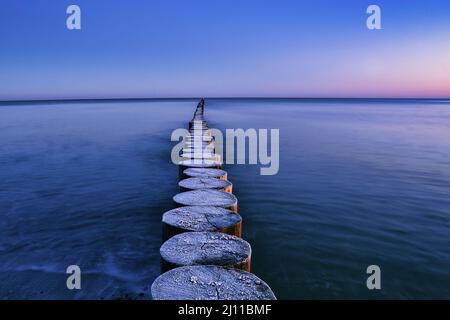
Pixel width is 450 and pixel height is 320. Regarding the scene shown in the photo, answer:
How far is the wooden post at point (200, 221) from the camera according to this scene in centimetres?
394

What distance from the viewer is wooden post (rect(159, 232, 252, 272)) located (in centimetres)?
324

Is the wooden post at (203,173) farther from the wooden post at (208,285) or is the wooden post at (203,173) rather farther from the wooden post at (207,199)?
the wooden post at (208,285)

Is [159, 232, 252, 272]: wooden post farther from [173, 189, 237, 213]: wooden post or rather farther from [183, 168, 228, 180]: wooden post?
[183, 168, 228, 180]: wooden post

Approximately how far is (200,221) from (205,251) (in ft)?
2.36

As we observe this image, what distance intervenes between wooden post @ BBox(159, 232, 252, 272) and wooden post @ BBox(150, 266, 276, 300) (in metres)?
0.15

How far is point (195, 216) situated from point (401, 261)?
312 centimetres

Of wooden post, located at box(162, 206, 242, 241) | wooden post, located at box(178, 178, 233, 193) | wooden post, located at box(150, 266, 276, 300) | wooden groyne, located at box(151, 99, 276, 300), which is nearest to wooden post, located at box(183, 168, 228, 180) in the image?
wooden post, located at box(178, 178, 233, 193)

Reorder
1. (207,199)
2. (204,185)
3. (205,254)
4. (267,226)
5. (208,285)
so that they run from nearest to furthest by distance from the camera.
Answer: (208,285)
(205,254)
(207,199)
(204,185)
(267,226)

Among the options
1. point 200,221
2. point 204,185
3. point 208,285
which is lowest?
point 208,285

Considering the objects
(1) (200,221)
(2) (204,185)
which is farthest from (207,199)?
(1) (200,221)

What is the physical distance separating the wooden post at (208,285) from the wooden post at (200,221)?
2.82 feet

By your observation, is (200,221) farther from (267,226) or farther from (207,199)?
(267,226)

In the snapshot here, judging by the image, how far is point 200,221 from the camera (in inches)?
161
